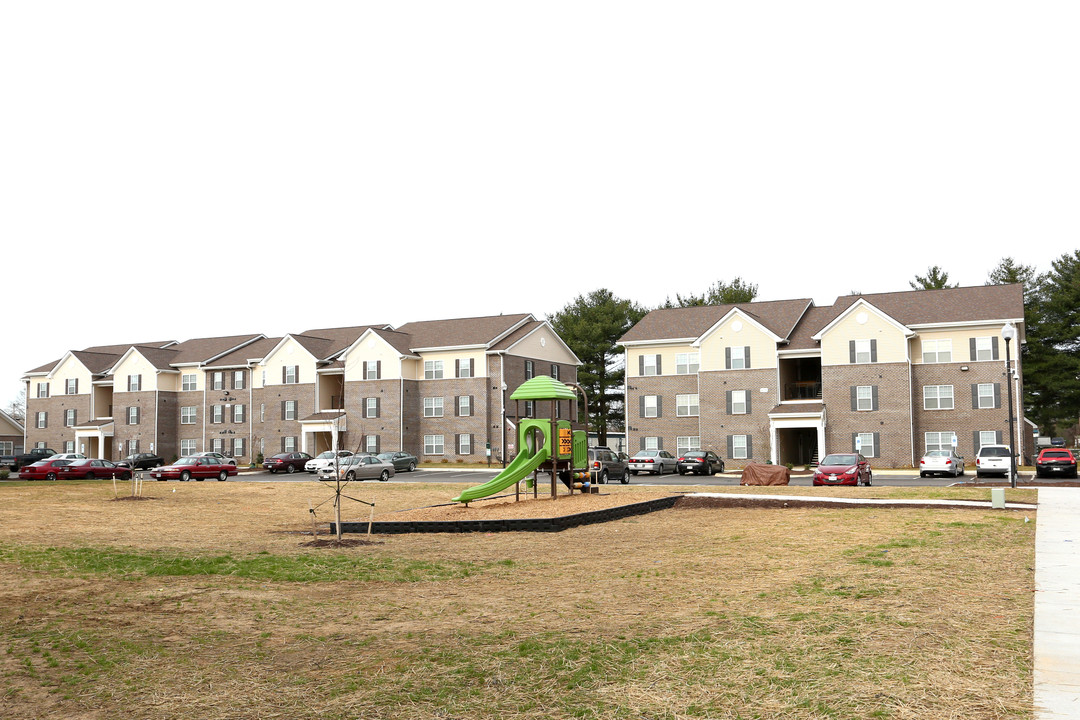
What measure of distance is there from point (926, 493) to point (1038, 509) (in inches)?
212

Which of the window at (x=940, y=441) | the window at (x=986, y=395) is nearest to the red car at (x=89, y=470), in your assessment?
the window at (x=940, y=441)

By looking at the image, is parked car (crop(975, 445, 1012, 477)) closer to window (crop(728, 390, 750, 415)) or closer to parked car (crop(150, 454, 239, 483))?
window (crop(728, 390, 750, 415))

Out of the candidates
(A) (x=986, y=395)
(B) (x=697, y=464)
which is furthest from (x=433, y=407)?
(A) (x=986, y=395)

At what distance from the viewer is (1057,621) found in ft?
28.4

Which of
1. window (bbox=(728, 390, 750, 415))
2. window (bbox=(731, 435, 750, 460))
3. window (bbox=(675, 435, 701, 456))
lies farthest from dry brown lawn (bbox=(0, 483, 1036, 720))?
window (bbox=(675, 435, 701, 456))

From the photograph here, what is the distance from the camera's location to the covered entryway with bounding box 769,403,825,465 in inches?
2147

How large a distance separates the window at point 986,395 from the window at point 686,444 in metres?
16.6

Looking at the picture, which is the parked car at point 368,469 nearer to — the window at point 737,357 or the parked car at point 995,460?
the window at point 737,357

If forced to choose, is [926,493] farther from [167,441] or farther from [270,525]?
[167,441]

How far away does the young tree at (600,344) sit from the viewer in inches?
3180

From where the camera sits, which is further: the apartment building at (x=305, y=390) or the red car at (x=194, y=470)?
the apartment building at (x=305, y=390)

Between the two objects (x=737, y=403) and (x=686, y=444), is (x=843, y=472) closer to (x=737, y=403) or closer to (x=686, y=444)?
(x=737, y=403)

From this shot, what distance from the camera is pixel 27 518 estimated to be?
73.3ft

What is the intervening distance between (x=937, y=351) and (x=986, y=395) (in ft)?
12.2
